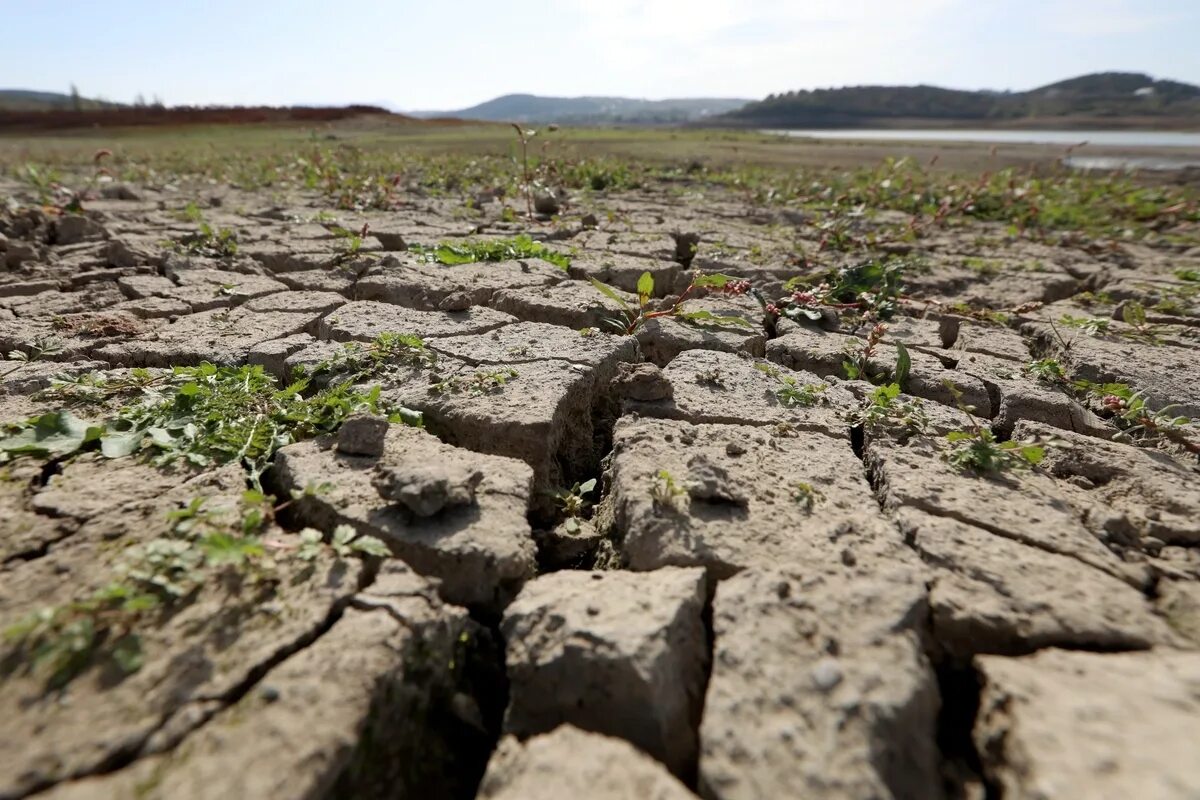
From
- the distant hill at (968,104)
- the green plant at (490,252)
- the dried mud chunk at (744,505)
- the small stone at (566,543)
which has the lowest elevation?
the small stone at (566,543)

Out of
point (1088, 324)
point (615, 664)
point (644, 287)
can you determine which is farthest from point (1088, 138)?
point (615, 664)

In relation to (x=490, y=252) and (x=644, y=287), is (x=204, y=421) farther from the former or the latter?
A: (x=490, y=252)

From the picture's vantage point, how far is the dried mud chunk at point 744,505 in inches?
54.6

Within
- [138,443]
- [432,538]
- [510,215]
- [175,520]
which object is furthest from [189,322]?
[510,215]

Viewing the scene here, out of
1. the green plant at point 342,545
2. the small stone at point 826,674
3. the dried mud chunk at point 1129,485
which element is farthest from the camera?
the dried mud chunk at point 1129,485

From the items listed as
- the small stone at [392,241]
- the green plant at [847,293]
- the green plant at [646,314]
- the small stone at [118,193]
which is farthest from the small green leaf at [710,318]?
the small stone at [118,193]

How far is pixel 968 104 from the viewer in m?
49.9

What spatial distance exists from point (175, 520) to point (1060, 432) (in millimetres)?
2349

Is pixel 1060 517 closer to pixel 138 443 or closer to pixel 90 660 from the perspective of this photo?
pixel 90 660

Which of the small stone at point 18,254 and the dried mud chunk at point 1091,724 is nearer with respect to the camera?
the dried mud chunk at point 1091,724

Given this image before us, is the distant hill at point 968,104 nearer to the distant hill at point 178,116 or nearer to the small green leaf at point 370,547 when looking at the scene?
the distant hill at point 178,116

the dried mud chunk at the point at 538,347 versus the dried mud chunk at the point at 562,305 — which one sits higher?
the dried mud chunk at the point at 562,305

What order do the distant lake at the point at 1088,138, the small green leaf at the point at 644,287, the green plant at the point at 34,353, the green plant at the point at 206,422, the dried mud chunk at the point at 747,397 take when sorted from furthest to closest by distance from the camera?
the distant lake at the point at 1088,138
the small green leaf at the point at 644,287
the green plant at the point at 34,353
the dried mud chunk at the point at 747,397
the green plant at the point at 206,422

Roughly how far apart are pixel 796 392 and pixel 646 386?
501mm
